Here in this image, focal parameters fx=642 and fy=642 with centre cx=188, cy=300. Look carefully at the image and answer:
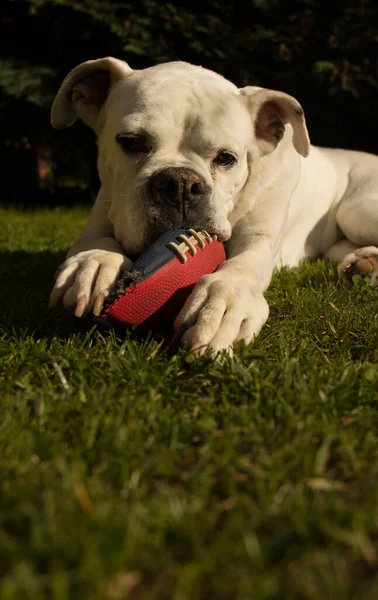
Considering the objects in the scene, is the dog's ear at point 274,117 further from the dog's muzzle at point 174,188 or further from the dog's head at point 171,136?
the dog's muzzle at point 174,188

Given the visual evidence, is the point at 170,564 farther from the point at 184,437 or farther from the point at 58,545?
the point at 184,437

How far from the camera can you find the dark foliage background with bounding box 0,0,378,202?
7.85 meters

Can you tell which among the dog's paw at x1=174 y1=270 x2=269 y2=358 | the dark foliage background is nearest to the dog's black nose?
the dog's paw at x1=174 y1=270 x2=269 y2=358

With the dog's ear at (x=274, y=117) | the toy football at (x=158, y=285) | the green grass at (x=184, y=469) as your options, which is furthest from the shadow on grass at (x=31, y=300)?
the dog's ear at (x=274, y=117)

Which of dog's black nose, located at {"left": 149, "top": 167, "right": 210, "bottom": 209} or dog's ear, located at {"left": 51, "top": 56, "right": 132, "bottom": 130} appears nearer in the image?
dog's black nose, located at {"left": 149, "top": 167, "right": 210, "bottom": 209}

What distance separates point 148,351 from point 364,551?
49.0 inches

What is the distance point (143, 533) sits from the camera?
4.21 ft

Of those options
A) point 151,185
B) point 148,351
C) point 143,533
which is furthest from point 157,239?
point 143,533

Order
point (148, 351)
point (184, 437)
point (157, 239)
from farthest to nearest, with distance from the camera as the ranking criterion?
point (157, 239) < point (148, 351) < point (184, 437)

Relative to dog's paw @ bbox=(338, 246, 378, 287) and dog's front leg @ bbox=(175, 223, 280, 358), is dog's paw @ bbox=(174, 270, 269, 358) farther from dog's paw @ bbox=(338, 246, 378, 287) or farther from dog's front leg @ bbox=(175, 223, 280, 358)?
dog's paw @ bbox=(338, 246, 378, 287)

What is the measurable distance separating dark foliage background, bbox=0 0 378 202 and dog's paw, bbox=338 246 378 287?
15.0 feet

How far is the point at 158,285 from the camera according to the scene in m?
2.51

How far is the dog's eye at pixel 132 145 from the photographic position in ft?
10.5

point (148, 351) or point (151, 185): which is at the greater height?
point (151, 185)
